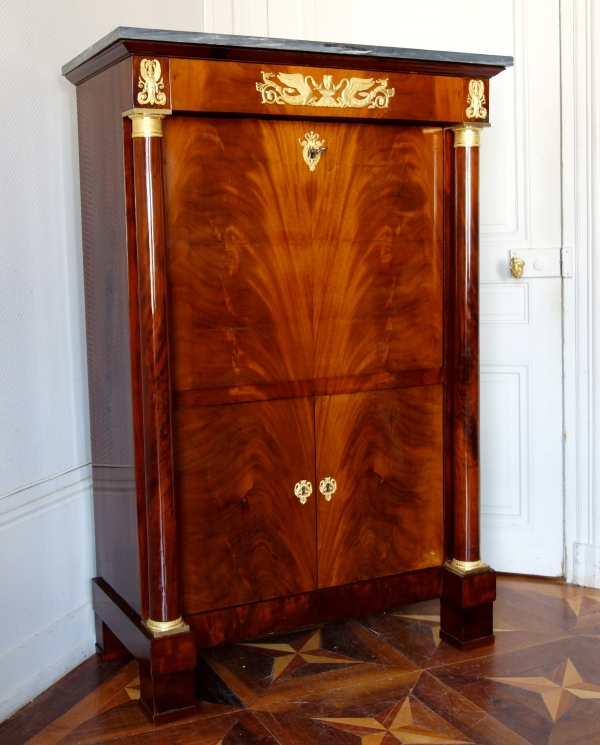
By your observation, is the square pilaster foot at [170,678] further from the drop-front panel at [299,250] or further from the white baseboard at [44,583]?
the drop-front panel at [299,250]

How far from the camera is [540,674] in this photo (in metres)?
2.12

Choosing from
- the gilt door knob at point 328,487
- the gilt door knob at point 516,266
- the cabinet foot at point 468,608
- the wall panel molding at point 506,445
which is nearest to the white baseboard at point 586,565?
the wall panel molding at point 506,445

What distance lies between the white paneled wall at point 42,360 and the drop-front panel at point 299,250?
17.0 inches

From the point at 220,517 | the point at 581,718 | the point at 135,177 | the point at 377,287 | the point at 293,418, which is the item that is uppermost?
the point at 135,177

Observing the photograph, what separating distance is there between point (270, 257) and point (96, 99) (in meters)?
0.56

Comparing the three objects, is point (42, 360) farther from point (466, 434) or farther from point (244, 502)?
point (466, 434)

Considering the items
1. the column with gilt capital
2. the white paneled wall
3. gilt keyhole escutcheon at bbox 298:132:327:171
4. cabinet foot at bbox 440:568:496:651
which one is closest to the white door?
cabinet foot at bbox 440:568:496:651

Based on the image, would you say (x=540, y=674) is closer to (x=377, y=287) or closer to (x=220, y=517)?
(x=220, y=517)

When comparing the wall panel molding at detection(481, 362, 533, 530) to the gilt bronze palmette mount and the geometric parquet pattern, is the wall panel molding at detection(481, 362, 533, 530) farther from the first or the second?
the gilt bronze palmette mount

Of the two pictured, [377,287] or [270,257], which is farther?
[377,287]

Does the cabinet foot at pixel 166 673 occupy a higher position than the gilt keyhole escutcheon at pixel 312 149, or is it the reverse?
the gilt keyhole escutcheon at pixel 312 149

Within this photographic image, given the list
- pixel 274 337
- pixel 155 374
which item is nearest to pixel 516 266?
pixel 274 337

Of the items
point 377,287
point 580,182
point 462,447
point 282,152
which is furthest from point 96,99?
point 580,182

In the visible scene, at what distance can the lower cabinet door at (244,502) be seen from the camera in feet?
6.51
